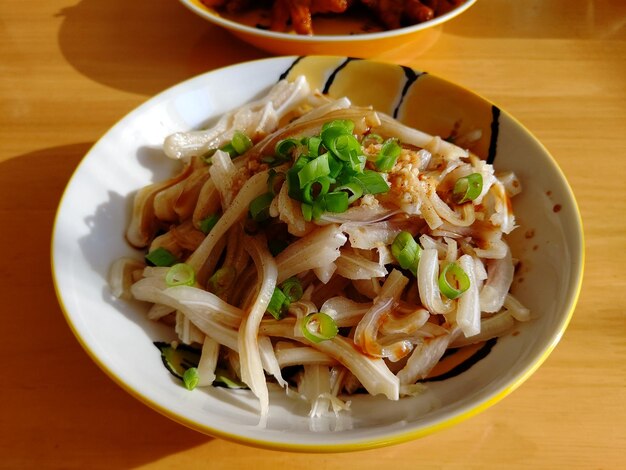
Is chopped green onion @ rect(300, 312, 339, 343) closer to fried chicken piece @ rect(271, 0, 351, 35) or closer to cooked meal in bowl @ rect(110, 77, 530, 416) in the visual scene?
cooked meal in bowl @ rect(110, 77, 530, 416)

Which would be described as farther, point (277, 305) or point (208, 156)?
point (208, 156)

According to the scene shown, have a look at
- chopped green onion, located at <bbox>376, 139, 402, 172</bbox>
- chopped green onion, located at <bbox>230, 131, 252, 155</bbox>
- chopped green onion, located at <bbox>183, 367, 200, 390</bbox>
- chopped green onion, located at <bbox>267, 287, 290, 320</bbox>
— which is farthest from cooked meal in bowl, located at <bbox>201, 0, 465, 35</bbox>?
chopped green onion, located at <bbox>183, 367, 200, 390</bbox>

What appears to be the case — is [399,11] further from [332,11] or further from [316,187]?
[316,187]

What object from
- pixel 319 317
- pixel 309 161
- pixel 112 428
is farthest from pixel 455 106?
pixel 112 428

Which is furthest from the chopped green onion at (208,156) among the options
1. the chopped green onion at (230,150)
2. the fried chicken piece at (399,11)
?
the fried chicken piece at (399,11)

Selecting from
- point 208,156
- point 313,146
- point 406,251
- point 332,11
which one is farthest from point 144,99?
point 406,251

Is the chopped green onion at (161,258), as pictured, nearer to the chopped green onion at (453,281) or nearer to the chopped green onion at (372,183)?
the chopped green onion at (372,183)

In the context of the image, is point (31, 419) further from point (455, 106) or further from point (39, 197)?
point (455, 106)
